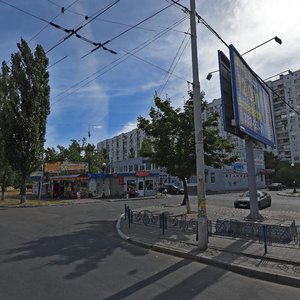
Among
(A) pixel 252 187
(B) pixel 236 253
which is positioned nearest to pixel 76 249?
(B) pixel 236 253

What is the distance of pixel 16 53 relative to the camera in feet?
104

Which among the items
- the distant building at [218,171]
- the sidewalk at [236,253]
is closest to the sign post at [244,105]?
the sidewalk at [236,253]

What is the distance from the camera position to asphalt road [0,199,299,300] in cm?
595

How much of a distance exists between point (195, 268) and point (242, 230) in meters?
4.16

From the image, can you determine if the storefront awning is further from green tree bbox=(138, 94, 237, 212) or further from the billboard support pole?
the billboard support pole

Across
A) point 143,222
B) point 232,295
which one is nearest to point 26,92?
point 143,222

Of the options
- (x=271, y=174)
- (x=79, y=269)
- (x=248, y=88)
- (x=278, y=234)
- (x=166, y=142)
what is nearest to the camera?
(x=79, y=269)

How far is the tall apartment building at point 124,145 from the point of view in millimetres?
109375

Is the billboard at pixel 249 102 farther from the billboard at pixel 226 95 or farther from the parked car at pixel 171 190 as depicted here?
the parked car at pixel 171 190

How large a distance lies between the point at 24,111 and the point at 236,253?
2746 centimetres

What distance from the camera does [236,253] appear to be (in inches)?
353

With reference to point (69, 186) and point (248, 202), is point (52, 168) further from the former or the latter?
point (248, 202)

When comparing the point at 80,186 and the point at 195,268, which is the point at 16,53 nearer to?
the point at 80,186

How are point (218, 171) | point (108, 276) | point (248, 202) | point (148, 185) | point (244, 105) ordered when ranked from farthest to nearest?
point (218, 171)
point (148, 185)
point (248, 202)
point (244, 105)
point (108, 276)
